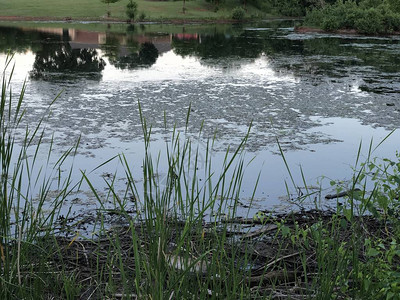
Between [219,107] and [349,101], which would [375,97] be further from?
[219,107]

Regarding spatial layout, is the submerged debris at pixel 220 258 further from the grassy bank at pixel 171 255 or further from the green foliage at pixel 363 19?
the green foliage at pixel 363 19

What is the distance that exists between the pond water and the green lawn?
2292 cm

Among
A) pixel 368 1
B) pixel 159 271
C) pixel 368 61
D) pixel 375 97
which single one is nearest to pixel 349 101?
pixel 375 97

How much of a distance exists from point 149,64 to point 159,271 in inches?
528

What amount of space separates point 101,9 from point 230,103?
121 feet

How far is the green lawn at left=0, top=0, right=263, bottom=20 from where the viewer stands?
39.7 metres

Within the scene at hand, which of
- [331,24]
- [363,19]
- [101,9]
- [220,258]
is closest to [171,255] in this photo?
[220,258]

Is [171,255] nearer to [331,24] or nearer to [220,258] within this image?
[220,258]

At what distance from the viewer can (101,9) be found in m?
43.6

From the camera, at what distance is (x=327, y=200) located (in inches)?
186

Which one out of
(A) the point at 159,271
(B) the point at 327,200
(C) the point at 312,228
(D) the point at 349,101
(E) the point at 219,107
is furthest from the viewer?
(D) the point at 349,101

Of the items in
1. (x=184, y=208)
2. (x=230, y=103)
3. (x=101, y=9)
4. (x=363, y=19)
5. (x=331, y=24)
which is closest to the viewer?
(x=184, y=208)

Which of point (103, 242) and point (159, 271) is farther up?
point (159, 271)

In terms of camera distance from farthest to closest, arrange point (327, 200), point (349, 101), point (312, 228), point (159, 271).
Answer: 1. point (349, 101)
2. point (327, 200)
3. point (312, 228)
4. point (159, 271)
